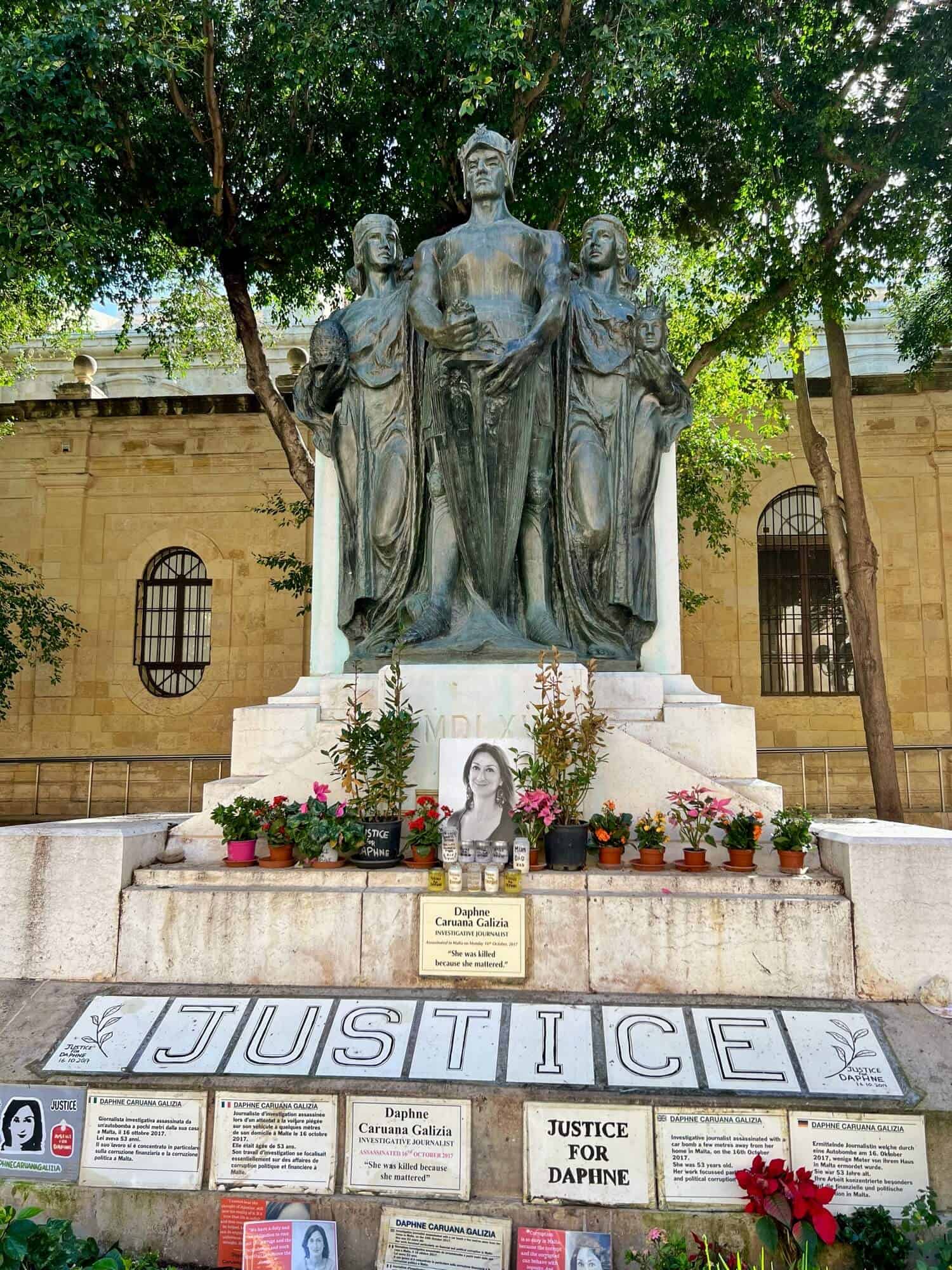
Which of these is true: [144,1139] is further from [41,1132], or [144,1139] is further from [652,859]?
[652,859]

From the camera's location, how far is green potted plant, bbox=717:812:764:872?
4.15 metres

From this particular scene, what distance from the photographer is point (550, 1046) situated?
3352mm

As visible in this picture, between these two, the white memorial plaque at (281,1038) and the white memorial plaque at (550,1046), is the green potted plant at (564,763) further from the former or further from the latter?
the white memorial plaque at (281,1038)

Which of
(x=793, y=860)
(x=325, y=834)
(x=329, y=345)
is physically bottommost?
(x=793, y=860)

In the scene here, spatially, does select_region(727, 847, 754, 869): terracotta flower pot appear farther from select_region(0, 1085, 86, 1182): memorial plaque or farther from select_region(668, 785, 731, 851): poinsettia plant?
select_region(0, 1085, 86, 1182): memorial plaque

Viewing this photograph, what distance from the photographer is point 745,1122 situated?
3.04m

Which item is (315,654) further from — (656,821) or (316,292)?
(316,292)

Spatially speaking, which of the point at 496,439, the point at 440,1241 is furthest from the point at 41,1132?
the point at 496,439

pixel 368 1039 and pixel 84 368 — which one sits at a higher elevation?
pixel 84 368

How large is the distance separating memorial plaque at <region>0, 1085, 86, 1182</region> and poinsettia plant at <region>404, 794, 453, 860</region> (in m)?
1.53

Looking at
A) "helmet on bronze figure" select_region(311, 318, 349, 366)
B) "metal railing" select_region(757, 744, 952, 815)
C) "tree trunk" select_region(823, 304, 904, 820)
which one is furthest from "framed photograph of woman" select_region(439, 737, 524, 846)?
"metal railing" select_region(757, 744, 952, 815)

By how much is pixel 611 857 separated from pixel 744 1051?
1.06 m

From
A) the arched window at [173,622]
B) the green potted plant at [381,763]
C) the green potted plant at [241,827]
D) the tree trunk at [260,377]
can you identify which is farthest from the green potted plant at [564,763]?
the arched window at [173,622]

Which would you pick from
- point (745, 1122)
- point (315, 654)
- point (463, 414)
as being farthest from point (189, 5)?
point (745, 1122)
